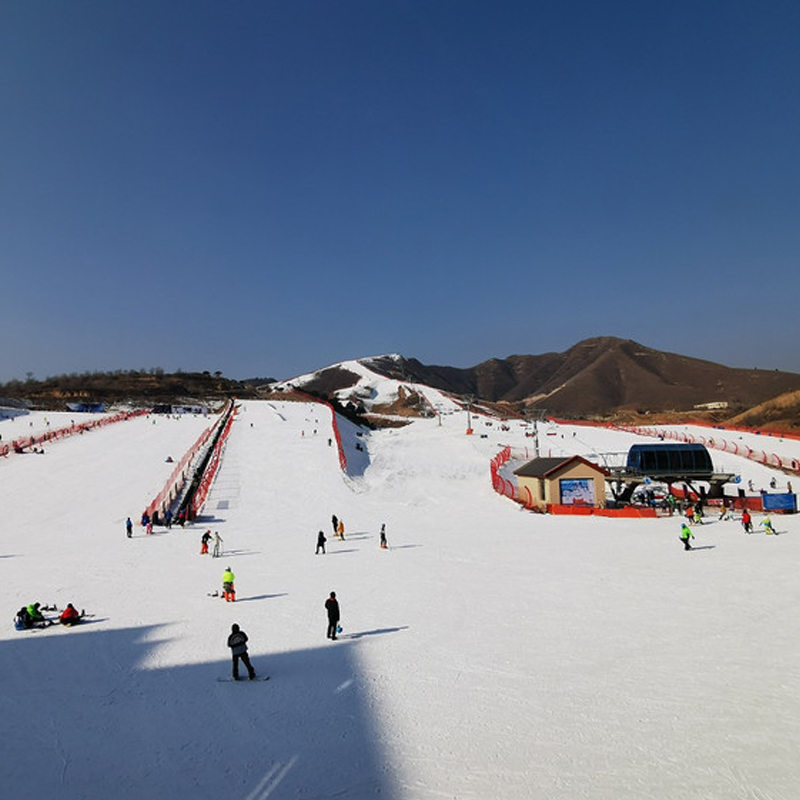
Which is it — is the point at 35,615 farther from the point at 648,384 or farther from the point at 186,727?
the point at 648,384

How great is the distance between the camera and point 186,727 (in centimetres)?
752

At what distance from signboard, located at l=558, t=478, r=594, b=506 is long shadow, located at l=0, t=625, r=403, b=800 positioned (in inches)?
752

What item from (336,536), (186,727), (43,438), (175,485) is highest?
(43,438)

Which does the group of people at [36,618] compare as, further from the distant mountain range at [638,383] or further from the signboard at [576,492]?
the distant mountain range at [638,383]

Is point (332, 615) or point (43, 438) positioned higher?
point (43, 438)

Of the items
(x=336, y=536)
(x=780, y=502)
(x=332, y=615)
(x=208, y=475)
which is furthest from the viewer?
(x=208, y=475)

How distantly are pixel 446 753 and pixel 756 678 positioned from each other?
5.38 m

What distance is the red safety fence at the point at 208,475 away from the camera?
28172mm

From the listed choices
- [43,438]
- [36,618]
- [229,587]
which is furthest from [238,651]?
[43,438]

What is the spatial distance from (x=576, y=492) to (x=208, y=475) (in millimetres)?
21737

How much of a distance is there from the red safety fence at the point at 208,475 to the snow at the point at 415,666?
173 inches

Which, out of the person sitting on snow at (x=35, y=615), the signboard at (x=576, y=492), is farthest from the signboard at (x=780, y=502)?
the person sitting on snow at (x=35, y=615)

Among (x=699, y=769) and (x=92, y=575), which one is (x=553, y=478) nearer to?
(x=92, y=575)

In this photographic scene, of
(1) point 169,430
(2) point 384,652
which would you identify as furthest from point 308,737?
(1) point 169,430
